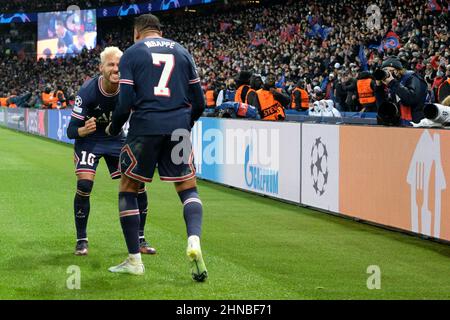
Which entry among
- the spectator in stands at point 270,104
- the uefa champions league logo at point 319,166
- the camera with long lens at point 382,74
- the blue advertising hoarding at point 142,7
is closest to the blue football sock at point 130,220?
the uefa champions league logo at point 319,166

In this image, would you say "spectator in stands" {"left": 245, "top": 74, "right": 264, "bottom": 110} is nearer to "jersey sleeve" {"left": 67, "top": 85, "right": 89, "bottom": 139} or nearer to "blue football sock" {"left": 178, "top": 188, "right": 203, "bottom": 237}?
"jersey sleeve" {"left": 67, "top": 85, "right": 89, "bottom": 139}

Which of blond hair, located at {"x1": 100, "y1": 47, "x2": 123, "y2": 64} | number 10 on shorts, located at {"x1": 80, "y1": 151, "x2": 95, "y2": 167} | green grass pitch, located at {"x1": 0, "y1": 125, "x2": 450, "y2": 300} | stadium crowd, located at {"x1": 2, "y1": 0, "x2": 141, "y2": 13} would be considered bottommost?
green grass pitch, located at {"x1": 0, "y1": 125, "x2": 450, "y2": 300}

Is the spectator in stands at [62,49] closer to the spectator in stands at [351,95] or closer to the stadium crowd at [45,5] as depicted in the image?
the stadium crowd at [45,5]

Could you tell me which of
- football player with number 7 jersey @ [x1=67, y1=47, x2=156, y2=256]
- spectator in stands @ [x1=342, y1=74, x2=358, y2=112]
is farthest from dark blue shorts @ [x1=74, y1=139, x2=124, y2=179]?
spectator in stands @ [x1=342, y1=74, x2=358, y2=112]

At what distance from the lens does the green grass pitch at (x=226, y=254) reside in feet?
20.2

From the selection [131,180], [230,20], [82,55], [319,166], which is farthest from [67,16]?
[131,180]

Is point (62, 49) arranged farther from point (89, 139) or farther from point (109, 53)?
point (109, 53)

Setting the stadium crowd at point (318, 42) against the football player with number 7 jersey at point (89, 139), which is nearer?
the football player with number 7 jersey at point (89, 139)

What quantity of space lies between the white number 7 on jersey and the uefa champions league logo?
4876 millimetres

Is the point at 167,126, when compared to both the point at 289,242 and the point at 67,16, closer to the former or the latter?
the point at 289,242

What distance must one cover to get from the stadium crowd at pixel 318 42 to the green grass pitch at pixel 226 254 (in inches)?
188

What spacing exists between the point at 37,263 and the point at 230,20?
Result: 3991 centimetres

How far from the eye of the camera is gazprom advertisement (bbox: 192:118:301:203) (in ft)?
39.8

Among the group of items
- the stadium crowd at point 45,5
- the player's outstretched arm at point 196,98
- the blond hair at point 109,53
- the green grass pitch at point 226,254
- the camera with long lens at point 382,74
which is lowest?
the green grass pitch at point 226,254
